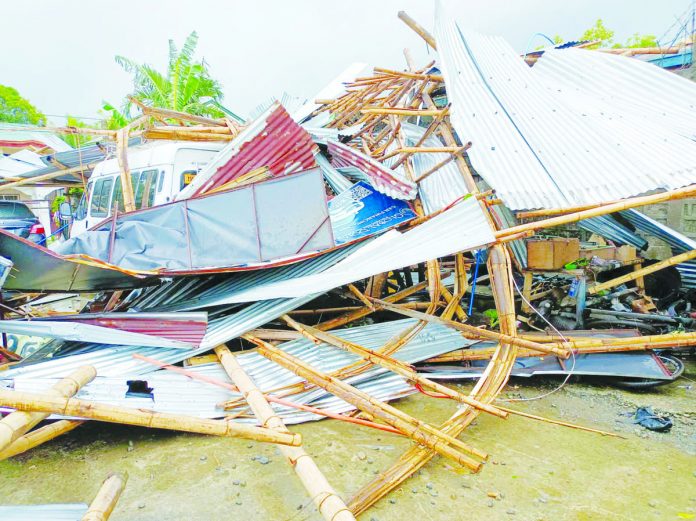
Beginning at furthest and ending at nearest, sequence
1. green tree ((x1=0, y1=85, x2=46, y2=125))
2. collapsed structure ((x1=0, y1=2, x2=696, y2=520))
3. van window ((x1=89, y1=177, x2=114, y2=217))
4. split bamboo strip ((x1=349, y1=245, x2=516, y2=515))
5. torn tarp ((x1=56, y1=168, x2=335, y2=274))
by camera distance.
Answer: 1. green tree ((x1=0, y1=85, x2=46, y2=125))
2. van window ((x1=89, y1=177, x2=114, y2=217))
3. torn tarp ((x1=56, y1=168, x2=335, y2=274))
4. collapsed structure ((x1=0, y1=2, x2=696, y2=520))
5. split bamboo strip ((x1=349, y1=245, x2=516, y2=515))

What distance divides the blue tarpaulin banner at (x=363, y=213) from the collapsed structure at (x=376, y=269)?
31 millimetres

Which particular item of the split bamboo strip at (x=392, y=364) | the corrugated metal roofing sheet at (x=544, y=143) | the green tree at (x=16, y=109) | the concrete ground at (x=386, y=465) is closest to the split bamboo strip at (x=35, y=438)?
the concrete ground at (x=386, y=465)

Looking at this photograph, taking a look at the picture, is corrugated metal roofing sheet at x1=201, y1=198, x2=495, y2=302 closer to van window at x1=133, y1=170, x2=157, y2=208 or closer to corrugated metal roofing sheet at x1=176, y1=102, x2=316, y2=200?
corrugated metal roofing sheet at x1=176, y1=102, x2=316, y2=200

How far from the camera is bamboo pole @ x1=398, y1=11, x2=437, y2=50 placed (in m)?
6.56

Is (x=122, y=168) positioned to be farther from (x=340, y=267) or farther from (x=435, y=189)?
(x=435, y=189)

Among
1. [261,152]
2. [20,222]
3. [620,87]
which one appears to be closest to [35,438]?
[261,152]

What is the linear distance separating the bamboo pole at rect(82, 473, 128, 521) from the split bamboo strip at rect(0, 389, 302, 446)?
Answer: 11.3 inches

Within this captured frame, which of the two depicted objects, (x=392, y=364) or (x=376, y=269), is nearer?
(x=376, y=269)

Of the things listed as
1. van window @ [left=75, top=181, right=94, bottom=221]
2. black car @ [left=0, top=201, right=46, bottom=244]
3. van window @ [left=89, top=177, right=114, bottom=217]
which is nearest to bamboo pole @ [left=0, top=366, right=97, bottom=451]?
van window @ [left=89, top=177, right=114, bottom=217]

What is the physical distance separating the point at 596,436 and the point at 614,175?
8.31ft

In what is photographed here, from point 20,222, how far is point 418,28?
11.0 meters

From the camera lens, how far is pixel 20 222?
38.0ft

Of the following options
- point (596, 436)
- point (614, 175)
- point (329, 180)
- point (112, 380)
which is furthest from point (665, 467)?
point (329, 180)

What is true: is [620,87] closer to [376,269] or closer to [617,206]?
[617,206]
